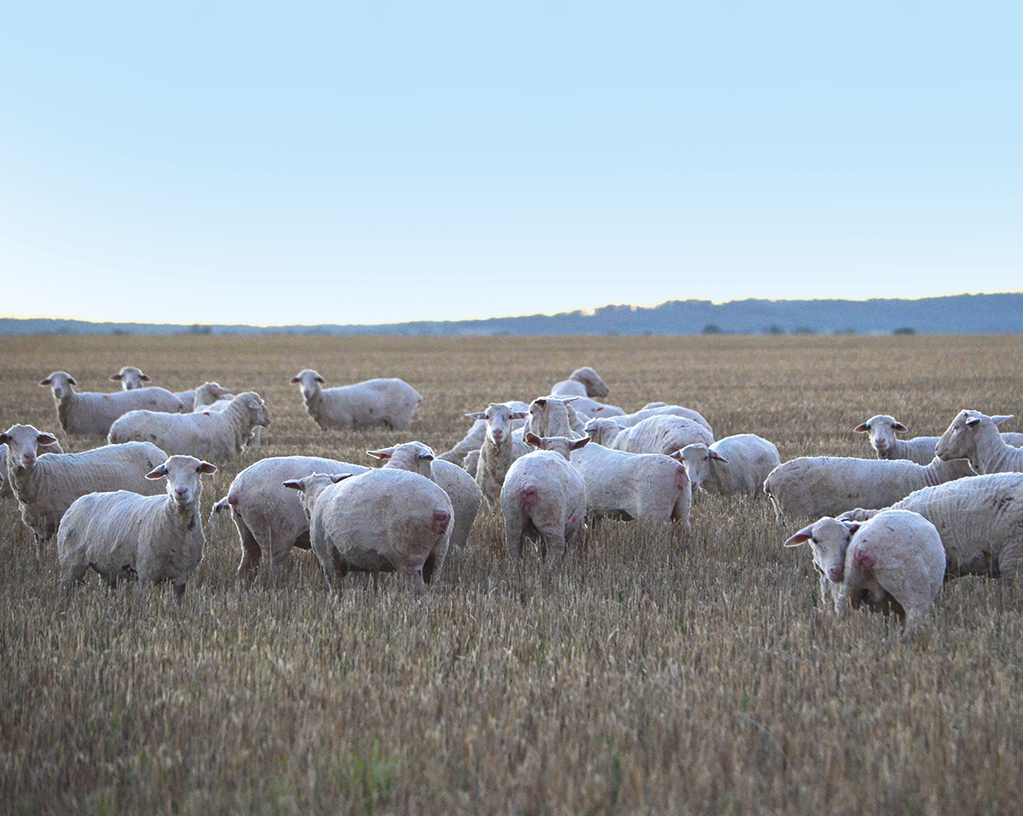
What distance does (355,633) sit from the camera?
20.2 ft

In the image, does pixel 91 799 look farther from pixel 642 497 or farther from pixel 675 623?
pixel 642 497

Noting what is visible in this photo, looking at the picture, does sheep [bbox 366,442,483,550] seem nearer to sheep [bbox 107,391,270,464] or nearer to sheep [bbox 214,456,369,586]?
sheep [bbox 214,456,369,586]

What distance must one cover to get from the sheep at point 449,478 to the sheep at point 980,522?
3326 mm

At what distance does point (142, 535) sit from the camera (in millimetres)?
7625

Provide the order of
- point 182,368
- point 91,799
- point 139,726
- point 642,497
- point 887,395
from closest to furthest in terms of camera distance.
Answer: point 91,799 → point 139,726 → point 642,497 → point 887,395 → point 182,368

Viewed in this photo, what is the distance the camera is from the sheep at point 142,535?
24.7 ft

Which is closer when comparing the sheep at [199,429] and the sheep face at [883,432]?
the sheep face at [883,432]

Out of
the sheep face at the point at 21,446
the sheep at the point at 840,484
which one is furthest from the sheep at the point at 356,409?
the sheep at the point at 840,484

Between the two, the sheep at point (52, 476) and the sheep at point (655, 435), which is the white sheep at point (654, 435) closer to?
the sheep at point (655, 435)

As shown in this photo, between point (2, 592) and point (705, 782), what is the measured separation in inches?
229

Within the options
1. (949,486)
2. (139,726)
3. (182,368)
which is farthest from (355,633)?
(182,368)

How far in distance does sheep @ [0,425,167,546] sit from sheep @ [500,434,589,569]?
14.7ft

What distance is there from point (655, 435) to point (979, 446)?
3.96 metres

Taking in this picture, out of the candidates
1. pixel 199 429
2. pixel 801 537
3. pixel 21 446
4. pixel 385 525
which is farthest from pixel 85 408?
pixel 801 537
